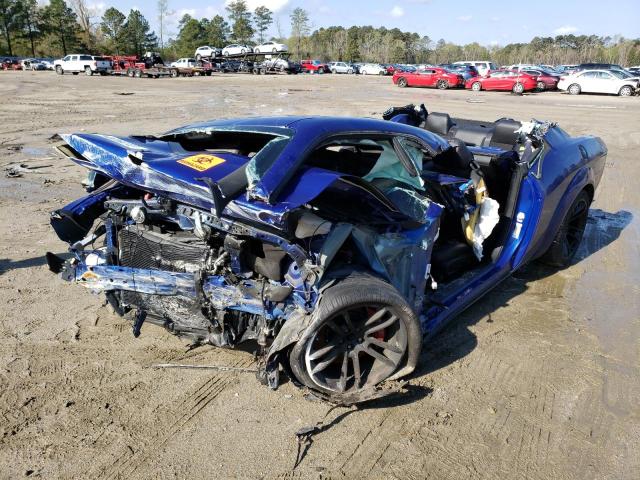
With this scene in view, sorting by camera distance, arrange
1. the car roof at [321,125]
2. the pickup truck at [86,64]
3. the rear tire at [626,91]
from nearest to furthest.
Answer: the car roof at [321,125] → the rear tire at [626,91] → the pickup truck at [86,64]

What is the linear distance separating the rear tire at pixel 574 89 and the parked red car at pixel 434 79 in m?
6.20

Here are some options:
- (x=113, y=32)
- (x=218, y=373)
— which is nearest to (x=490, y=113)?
(x=218, y=373)

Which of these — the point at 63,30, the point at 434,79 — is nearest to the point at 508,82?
the point at 434,79

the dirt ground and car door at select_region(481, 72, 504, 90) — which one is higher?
car door at select_region(481, 72, 504, 90)

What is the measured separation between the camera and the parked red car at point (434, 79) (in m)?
30.8

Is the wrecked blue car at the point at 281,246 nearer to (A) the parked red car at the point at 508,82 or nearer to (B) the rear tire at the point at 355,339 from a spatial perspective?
(B) the rear tire at the point at 355,339

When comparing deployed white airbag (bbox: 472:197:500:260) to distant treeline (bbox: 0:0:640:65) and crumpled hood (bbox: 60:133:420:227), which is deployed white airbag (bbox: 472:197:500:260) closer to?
crumpled hood (bbox: 60:133:420:227)

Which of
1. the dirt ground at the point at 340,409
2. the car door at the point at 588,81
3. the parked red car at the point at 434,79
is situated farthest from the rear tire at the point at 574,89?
the dirt ground at the point at 340,409

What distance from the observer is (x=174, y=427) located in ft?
9.00

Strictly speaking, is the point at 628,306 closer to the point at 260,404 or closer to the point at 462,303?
the point at 462,303

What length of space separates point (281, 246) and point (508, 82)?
1146 inches

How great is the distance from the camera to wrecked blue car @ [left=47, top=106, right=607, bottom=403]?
268 centimetres

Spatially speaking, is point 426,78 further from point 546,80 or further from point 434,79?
point 546,80

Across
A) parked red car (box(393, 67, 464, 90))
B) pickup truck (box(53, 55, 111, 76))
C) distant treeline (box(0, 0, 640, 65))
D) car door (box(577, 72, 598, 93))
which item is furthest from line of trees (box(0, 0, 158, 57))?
car door (box(577, 72, 598, 93))
